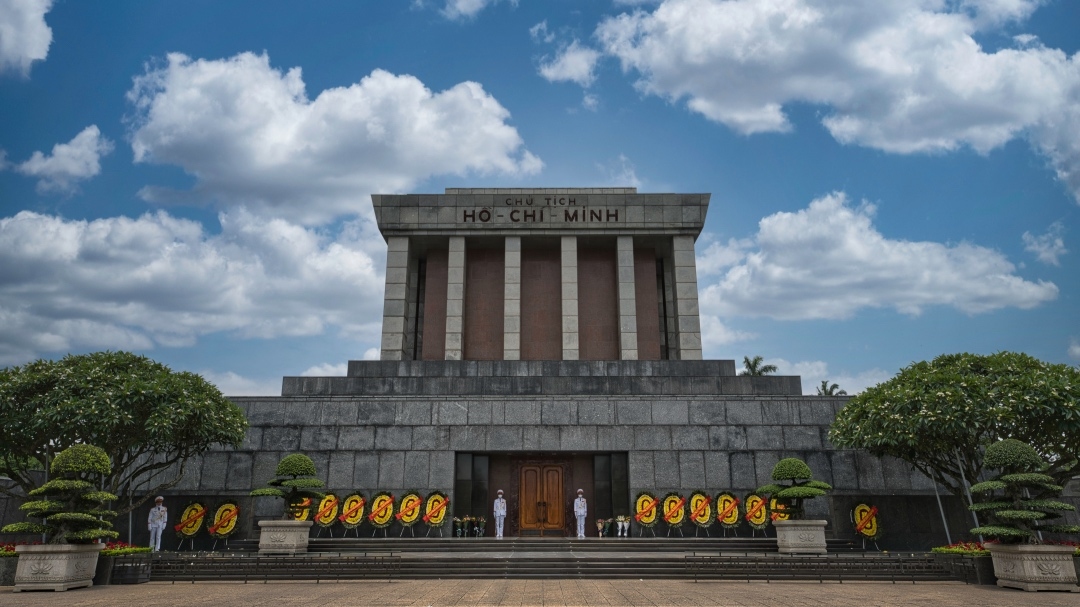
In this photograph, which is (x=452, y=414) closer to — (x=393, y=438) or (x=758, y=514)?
(x=393, y=438)

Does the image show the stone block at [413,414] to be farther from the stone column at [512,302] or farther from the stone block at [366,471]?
the stone column at [512,302]

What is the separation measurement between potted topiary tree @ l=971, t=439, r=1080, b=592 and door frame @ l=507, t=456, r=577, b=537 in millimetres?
11946

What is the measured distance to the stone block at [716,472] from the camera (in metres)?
22.3

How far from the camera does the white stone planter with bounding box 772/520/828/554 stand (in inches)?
749

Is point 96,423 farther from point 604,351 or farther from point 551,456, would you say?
point 604,351

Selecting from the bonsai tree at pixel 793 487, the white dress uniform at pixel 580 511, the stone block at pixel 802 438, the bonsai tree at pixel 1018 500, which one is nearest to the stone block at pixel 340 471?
the white dress uniform at pixel 580 511

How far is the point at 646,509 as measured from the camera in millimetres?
21828

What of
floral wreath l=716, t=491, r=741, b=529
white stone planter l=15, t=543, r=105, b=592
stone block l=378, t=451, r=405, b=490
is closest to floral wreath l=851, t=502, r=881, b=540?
floral wreath l=716, t=491, r=741, b=529

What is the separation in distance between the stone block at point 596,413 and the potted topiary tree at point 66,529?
1349 cm

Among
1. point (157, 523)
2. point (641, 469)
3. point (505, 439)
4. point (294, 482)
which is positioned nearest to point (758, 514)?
point (641, 469)

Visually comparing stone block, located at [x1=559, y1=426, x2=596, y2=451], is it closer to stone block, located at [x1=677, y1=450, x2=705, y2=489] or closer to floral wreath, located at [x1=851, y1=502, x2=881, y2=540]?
stone block, located at [x1=677, y1=450, x2=705, y2=489]

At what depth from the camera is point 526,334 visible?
105ft

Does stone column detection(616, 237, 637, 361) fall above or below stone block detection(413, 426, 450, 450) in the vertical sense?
above

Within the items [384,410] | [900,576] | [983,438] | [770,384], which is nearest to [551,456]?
[384,410]
